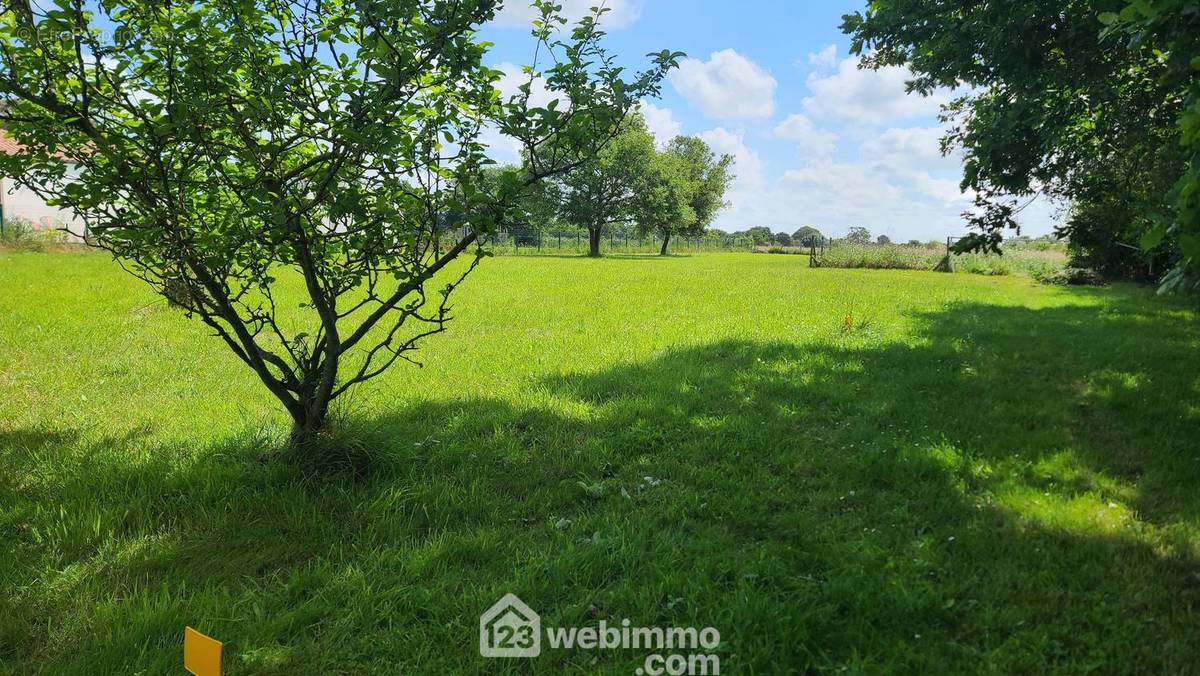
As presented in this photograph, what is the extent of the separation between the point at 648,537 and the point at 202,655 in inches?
75.9

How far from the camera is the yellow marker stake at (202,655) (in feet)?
6.24

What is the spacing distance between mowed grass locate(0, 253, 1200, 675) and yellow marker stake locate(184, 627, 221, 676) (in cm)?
26

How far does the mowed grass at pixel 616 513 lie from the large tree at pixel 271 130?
1.12 metres

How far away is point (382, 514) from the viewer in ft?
10.7

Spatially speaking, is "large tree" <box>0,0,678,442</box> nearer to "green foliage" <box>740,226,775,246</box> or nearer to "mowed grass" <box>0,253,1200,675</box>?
"mowed grass" <box>0,253,1200,675</box>

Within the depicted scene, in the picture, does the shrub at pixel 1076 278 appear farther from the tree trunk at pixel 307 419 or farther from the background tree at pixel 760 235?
the background tree at pixel 760 235

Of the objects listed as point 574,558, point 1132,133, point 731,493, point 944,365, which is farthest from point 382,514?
point 1132,133

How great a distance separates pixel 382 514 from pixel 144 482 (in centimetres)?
150

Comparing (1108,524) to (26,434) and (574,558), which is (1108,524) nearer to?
(574,558)

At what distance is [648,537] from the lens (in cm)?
306

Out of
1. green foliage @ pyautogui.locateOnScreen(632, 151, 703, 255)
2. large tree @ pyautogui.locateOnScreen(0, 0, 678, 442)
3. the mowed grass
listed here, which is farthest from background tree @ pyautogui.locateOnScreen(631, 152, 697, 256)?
large tree @ pyautogui.locateOnScreen(0, 0, 678, 442)

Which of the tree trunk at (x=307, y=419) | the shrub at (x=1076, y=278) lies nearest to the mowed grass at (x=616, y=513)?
the tree trunk at (x=307, y=419)

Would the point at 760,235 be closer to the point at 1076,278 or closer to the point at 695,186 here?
the point at 695,186

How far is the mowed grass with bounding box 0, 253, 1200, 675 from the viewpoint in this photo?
92.0 inches
